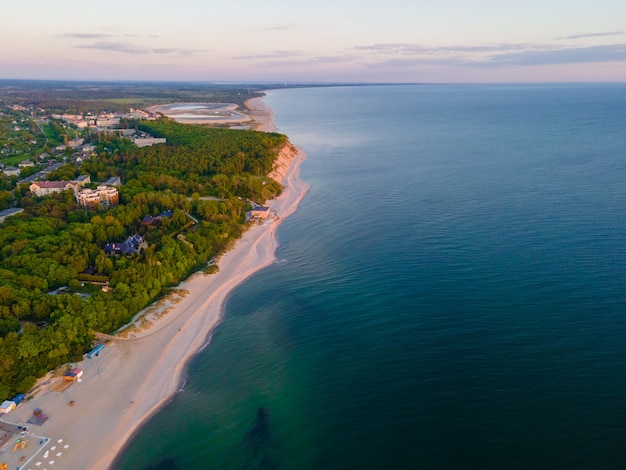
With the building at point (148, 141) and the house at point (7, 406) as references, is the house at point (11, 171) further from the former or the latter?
the house at point (7, 406)

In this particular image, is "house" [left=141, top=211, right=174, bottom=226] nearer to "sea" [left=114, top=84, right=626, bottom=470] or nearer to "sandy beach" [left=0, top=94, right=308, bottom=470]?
"sandy beach" [left=0, top=94, right=308, bottom=470]

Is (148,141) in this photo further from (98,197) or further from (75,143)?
(98,197)

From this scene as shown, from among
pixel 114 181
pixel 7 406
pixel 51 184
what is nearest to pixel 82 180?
pixel 51 184

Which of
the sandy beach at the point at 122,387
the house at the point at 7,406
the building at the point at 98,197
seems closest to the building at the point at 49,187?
the building at the point at 98,197

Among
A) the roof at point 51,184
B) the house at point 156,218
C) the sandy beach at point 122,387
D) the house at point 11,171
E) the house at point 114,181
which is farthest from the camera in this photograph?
the house at point 11,171

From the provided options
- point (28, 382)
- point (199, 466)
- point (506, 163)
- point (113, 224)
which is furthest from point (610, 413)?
point (506, 163)
